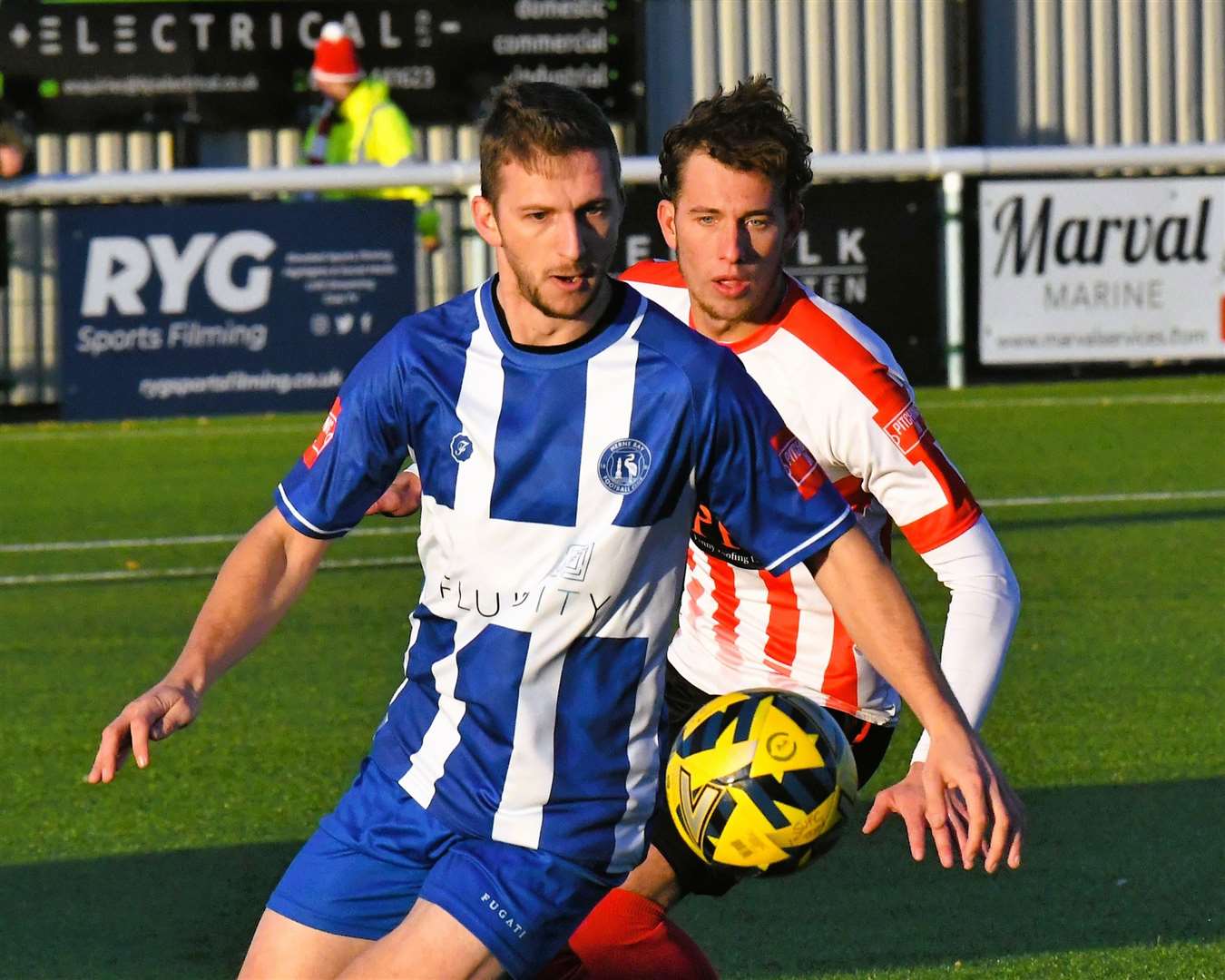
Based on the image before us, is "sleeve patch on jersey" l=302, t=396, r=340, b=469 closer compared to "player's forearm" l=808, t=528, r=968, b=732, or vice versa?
"player's forearm" l=808, t=528, r=968, b=732

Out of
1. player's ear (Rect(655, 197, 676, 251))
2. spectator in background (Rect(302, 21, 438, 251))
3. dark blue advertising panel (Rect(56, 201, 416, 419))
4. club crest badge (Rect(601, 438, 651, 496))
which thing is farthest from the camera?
spectator in background (Rect(302, 21, 438, 251))

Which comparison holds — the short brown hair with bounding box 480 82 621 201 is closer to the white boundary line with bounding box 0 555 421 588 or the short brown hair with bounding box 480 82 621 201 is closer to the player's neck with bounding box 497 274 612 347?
the player's neck with bounding box 497 274 612 347

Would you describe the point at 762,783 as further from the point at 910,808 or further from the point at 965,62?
the point at 965,62

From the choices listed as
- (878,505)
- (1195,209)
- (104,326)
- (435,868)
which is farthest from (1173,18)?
(435,868)

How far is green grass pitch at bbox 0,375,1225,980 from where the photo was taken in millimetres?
5129

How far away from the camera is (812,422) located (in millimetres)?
4422

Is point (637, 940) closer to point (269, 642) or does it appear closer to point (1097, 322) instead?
point (269, 642)

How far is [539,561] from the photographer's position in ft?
11.9

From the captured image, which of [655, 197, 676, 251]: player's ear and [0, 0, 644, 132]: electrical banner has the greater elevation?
[0, 0, 644, 132]: electrical banner

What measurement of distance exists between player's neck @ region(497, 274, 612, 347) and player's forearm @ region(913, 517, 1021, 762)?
0.94 metres

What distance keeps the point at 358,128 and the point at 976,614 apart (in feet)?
43.3

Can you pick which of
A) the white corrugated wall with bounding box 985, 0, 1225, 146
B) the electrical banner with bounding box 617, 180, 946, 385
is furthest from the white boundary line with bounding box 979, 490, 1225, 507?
the white corrugated wall with bounding box 985, 0, 1225, 146

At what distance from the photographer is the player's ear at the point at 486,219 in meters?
3.65

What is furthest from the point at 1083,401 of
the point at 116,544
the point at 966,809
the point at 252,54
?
the point at 966,809
